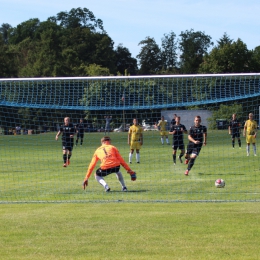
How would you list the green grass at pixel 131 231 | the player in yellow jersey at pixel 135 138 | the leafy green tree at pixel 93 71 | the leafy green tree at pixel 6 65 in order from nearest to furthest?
the green grass at pixel 131 231, the player in yellow jersey at pixel 135 138, the leafy green tree at pixel 6 65, the leafy green tree at pixel 93 71

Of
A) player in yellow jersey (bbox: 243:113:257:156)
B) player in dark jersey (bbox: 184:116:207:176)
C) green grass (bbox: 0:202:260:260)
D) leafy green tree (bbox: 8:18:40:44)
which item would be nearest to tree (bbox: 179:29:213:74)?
leafy green tree (bbox: 8:18:40:44)

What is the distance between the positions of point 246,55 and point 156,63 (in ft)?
114

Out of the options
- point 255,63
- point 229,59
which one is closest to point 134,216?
point 229,59

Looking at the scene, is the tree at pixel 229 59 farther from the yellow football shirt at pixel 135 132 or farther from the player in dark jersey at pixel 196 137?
the player in dark jersey at pixel 196 137

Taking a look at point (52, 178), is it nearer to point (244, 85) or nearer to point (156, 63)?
point (244, 85)

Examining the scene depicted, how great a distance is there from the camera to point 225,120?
74.3 ft

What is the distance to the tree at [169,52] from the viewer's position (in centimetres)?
10775

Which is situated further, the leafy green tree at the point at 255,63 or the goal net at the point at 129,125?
the leafy green tree at the point at 255,63

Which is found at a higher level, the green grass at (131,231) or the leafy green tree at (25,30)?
the leafy green tree at (25,30)

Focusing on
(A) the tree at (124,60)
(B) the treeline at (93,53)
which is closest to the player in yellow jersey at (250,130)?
(B) the treeline at (93,53)

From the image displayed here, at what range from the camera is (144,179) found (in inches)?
680

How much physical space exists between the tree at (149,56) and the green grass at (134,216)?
85772mm

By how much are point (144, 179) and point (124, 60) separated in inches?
3476

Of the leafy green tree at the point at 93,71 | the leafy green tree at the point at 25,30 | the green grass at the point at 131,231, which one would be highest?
the leafy green tree at the point at 25,30
